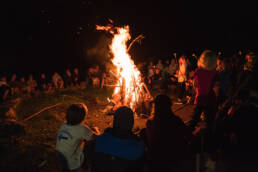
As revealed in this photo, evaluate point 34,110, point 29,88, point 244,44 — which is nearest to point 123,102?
point 34,110

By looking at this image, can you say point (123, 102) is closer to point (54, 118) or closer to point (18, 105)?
point (54, 118)

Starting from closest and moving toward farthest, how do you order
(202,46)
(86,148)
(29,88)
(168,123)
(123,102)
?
(168,123) < (86,148) < (123,102) < (29,88) < (202,46)

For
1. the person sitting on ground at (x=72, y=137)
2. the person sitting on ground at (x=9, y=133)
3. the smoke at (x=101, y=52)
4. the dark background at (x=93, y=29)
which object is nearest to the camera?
the person sitting on ground at (x=72, y=137)

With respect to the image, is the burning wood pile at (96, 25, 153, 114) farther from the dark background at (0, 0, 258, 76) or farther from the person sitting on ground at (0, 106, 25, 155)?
the dark background at (0, 0, 258, 76)

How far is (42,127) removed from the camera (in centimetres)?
699

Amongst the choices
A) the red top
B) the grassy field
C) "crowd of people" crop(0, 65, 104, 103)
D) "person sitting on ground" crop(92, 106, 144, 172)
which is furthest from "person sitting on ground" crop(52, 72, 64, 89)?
"person sitting on ground" crop(92, 106, 144, 172)

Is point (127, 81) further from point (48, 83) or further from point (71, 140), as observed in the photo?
point (48, 83)

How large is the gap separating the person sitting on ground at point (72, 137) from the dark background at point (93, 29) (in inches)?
681

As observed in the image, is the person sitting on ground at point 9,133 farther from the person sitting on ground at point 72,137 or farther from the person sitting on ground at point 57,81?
the person sitting on ground at point 57,81

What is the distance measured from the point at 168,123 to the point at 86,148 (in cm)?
149

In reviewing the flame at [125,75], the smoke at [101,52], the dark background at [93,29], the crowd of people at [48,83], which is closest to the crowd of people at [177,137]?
the flame at [125,75]

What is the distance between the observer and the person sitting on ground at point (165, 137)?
9.60 ft

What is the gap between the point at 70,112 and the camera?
3.18m

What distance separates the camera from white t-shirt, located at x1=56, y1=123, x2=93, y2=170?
10.5 feet
